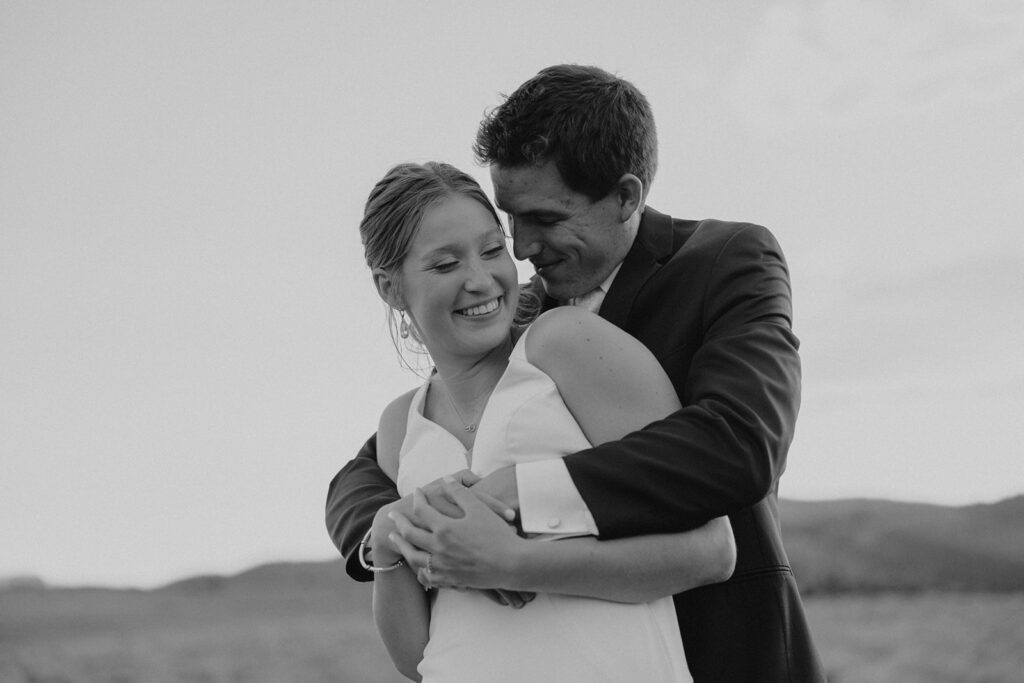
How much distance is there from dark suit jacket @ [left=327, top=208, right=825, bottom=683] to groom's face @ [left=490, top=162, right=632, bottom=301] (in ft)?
0.32

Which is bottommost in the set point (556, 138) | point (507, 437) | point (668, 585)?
point (668, 585)

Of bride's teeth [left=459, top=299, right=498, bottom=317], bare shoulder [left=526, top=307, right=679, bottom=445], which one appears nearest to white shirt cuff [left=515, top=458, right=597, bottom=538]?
bare shoulder [left=526, top=307, right=679, bottom=445]

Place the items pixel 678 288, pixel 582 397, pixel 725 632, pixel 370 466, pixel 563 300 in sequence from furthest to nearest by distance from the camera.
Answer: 1. pixel 563 300
2. pixel 370 466
3. pixel 678 288
4. pixel 725 632
5. pixel 582 397

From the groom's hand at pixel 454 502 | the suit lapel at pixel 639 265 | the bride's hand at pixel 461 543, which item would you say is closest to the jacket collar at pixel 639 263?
the suit lapel at pixel 639 265

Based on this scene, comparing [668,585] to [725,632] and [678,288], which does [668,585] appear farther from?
[678,288]

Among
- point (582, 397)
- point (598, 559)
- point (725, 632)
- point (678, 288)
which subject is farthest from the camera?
point (678, 288)

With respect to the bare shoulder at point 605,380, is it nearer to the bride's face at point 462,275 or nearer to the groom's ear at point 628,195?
the bride's face at point 462,275

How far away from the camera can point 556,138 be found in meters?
3.61

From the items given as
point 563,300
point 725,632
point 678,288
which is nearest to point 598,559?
point 725,632

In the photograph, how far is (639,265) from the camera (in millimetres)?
3539

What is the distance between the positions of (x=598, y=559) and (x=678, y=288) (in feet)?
3.36

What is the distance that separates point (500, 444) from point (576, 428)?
195 mm

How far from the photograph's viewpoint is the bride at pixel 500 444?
103 inches

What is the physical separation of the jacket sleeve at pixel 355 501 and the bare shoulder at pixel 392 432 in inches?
1.8
